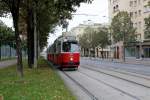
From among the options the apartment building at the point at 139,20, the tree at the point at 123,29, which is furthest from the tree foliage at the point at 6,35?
the apartment building at the point at 139,20

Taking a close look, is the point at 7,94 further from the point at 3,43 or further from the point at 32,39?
the point at 3,43

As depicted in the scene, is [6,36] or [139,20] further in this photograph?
[6,36]

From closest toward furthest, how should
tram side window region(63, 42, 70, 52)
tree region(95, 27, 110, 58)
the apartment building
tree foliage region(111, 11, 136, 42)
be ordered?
tram side window region(63, 42, 70, 52)
tree foliage region(111, 11, 136, 42)
the apartment building
tree region(95, 27, 110, 58)

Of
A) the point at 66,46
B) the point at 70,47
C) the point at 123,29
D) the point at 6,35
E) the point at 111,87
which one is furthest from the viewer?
the point at 6,35

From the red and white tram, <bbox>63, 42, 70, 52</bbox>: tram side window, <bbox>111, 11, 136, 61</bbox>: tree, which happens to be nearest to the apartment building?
<bbox>111, 11, 136, 61</bbox>: tree

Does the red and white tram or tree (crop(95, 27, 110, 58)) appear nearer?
the red and white tram

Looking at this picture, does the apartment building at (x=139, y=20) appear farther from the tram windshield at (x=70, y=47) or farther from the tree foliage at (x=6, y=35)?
the tram windshield at (x=70, y=47)

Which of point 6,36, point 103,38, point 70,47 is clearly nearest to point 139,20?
point 103,38

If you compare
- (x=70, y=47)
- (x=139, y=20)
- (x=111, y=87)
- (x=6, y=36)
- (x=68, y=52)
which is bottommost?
(x=111, y=87)

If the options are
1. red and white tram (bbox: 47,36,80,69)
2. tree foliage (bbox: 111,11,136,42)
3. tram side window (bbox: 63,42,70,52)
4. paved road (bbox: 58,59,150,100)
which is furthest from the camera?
tree foliage (bbox: 111,11,136,42)

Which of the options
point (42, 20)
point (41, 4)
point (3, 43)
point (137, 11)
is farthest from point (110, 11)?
point (41, 4)

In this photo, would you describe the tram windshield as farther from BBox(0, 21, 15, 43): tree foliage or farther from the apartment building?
BBox(0, 21, 15, 43): tree foliage

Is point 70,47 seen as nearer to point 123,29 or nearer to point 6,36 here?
point 123,29

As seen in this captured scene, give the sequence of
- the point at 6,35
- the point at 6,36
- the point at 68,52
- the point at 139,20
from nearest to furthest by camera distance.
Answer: the point at 68,52 → the point at 139,20 → the point at 6,36 → the point at 6,35
